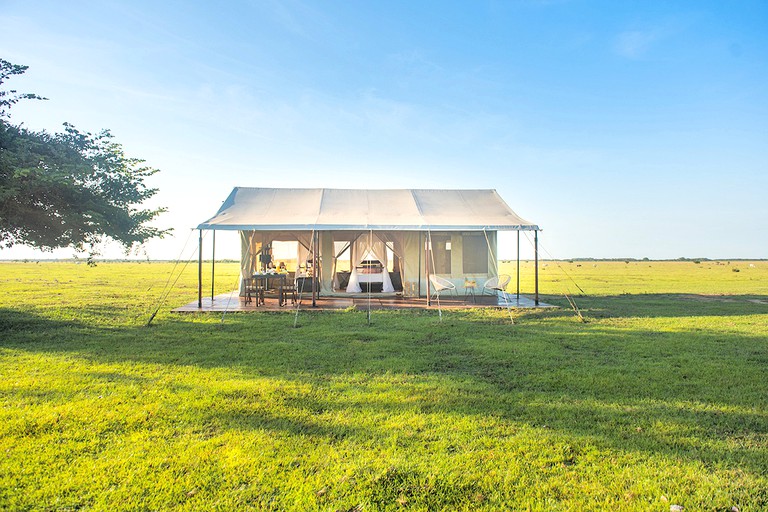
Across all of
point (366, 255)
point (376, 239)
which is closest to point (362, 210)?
point (376, 239)

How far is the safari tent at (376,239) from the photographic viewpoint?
1196 centimetres

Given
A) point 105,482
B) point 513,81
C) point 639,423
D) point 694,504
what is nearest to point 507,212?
point 513,81

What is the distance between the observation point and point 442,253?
501 inches

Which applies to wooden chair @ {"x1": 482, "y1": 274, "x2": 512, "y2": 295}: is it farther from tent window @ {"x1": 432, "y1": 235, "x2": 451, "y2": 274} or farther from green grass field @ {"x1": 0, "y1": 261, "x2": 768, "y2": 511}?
green grass field @ {"x1": 0, "y1": 261, "x2": 768, "y2": 511}

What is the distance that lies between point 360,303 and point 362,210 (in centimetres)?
247

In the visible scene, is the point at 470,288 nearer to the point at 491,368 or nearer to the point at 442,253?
the point at 442,253

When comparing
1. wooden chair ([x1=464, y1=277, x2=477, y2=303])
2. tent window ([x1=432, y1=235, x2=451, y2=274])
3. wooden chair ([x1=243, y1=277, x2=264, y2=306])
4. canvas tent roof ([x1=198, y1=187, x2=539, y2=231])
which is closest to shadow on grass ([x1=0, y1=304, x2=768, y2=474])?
wooden chair ([x1=243, y1=277, x2=264, y2=306])

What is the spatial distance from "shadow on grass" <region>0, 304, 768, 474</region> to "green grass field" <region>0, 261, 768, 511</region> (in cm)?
3

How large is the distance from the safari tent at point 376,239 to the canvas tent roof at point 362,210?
1.0 inches

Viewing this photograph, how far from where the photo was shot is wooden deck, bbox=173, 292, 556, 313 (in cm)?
1032

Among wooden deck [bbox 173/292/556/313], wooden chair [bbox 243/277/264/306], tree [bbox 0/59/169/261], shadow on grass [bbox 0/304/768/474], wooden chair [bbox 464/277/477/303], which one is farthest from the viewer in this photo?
wooden chair [bbox 464/277/477/303]

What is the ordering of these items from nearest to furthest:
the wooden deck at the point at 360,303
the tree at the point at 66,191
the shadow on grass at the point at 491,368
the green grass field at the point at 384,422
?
the green grass field at the point at 384,422 → the shadow on grass at the point at 491,368 → the tree at the point at 66,191 → the wooden deck at the point at 360,303

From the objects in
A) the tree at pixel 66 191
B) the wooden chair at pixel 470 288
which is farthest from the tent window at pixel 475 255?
the tree at pixel 66 191

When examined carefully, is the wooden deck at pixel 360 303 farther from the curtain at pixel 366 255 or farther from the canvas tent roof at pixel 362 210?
the canvas tent roof at pixel 362 210
